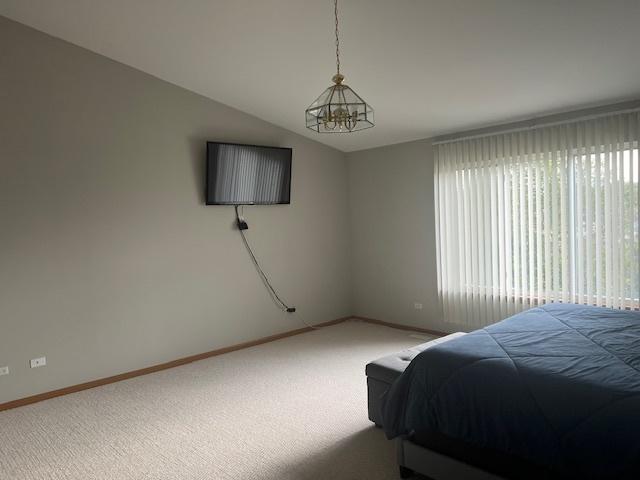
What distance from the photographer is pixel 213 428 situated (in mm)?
3346

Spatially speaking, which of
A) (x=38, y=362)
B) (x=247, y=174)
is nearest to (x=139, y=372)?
(x=38, y=362)

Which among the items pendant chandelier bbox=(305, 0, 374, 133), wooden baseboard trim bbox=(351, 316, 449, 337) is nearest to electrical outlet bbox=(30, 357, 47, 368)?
pendant chandelier bbox=(305, 0, 374, 133)

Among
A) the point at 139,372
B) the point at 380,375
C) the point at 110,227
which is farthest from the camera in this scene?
the point at 139,372

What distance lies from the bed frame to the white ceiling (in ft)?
8.78

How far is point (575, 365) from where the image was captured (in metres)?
2.17

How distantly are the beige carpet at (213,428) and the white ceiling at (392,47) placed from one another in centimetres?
272

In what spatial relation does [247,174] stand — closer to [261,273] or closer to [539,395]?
[261,273]

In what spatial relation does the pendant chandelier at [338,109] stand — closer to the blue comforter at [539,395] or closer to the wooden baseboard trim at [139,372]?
the blue comforter at [539,395]

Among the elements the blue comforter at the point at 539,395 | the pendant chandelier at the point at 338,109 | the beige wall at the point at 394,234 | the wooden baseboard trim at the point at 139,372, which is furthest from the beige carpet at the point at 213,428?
the pendant chandelier at the point at 338,109

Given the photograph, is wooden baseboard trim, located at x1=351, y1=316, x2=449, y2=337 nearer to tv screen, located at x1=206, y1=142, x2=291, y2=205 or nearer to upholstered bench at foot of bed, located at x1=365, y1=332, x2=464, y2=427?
tv screen, located at x1=206, y1=142, x2=291, y2=205

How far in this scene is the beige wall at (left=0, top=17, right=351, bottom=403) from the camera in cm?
397

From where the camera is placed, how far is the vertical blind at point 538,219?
4.12 metres

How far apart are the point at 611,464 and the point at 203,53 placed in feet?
13.3

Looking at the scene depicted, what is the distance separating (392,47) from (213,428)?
3.14 m
